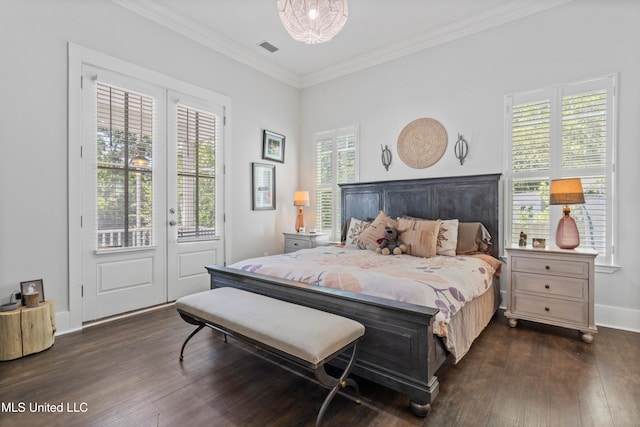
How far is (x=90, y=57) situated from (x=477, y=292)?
13.3ft

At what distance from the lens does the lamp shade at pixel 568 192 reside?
2699 mm

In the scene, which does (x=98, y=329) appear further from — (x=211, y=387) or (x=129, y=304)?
(x=211, y=387)

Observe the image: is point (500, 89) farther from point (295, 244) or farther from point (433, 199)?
point (295, 244)

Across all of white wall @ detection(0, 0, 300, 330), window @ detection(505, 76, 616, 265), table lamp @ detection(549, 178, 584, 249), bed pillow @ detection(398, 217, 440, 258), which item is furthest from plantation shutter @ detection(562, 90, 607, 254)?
white wall @ detection(0, 0, 300, 330)

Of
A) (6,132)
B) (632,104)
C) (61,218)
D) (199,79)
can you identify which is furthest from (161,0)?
(632,104)

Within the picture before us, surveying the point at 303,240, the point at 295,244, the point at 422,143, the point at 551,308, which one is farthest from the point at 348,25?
the point at 551,308

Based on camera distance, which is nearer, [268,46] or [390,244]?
[390,244]

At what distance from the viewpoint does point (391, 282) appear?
79.6 inches

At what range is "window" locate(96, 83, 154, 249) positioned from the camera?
3.08 metres

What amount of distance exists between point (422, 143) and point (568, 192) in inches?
67.7

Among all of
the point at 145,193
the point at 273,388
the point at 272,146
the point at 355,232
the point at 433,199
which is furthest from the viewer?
the point at 272,146

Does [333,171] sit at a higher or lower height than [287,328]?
higher

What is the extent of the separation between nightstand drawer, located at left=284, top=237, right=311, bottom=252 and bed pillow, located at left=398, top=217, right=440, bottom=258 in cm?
161

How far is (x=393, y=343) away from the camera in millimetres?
1792
